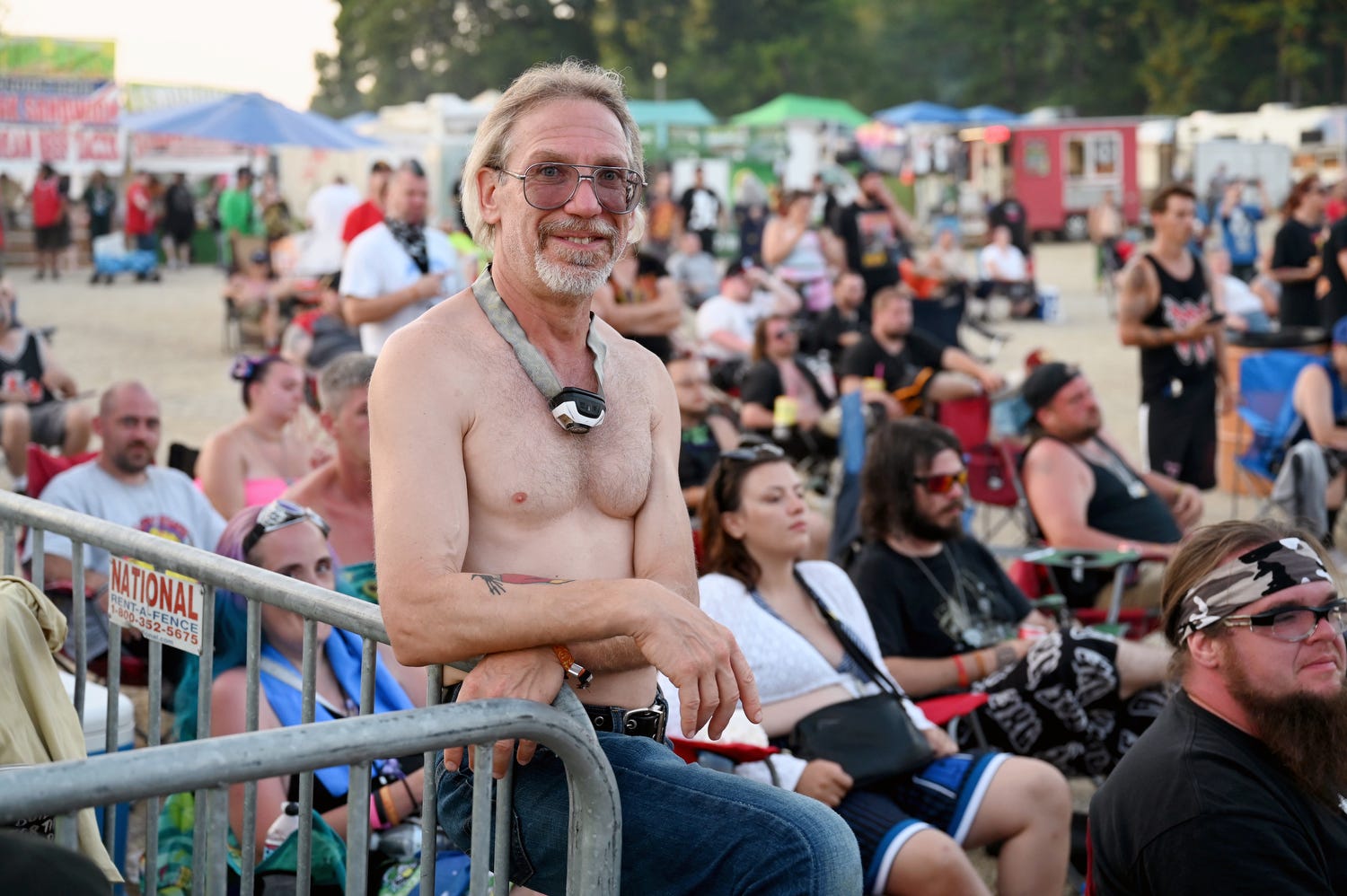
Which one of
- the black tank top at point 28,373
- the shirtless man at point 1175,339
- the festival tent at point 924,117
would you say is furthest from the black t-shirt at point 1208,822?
the festival tent at point 924,117

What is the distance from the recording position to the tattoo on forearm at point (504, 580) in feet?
6.95

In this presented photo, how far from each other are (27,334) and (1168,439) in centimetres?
713

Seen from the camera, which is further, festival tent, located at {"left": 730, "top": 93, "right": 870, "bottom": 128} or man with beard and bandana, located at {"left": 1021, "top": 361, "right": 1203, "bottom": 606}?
festival tent, located at {"left": 730, "top": 93, "right": 870, "bottom": 128}

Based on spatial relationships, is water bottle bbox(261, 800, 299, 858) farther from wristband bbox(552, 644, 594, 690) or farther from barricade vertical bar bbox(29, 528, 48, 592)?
wristband bbox(552, 644, 594, 690)

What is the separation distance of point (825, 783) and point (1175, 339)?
16.8 feet

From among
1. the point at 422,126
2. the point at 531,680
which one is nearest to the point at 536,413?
the point at 531,680

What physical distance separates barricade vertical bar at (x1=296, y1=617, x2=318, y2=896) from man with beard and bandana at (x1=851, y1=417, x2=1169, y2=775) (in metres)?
2.48

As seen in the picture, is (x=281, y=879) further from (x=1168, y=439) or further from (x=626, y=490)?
(x=1168, y=439)

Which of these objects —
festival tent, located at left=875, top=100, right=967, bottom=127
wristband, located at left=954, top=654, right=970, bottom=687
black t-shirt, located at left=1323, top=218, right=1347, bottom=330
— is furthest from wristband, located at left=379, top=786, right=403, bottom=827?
festival tent, located at left=875, top=100, right=967, bottom=127

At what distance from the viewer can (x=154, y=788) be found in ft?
5.56

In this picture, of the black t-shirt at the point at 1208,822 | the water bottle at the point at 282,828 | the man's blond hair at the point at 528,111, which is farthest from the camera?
the water bottle at the point at 282,828

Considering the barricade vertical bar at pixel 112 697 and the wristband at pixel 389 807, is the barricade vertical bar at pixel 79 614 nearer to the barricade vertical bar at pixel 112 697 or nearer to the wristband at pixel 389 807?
the barricade vertical bar at pixel 112 697

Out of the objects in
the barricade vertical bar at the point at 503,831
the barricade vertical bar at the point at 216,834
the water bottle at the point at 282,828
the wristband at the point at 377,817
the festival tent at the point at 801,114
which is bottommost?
the wristband at the point at 377,817

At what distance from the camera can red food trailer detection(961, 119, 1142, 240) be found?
35.6 meters
